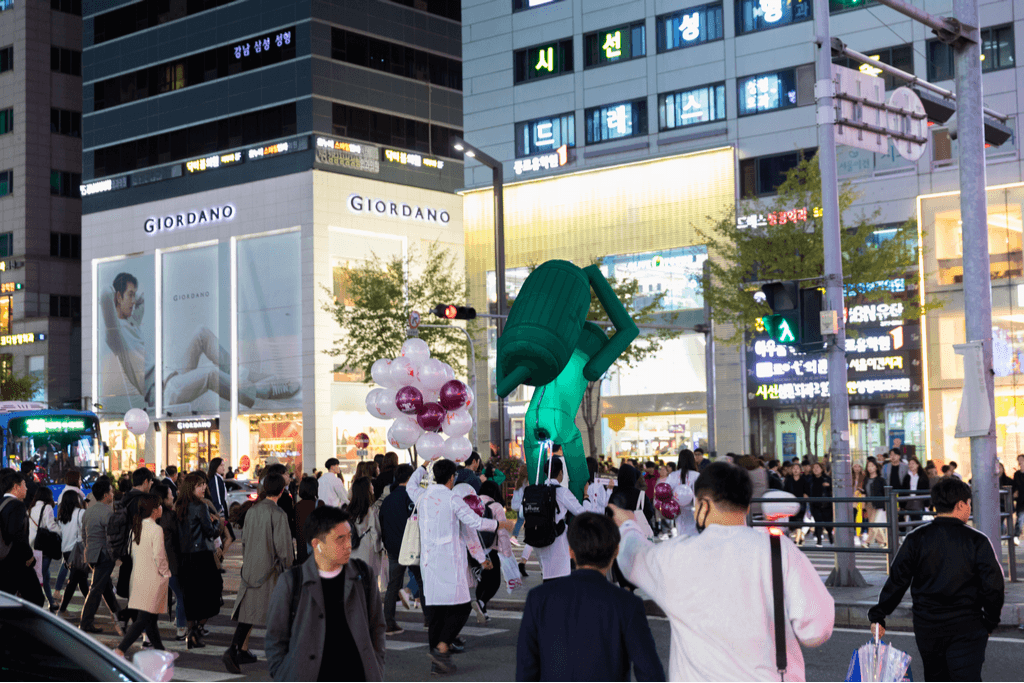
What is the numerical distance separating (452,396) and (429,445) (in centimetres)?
73

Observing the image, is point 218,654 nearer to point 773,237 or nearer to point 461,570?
point 461,570

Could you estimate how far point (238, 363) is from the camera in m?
53.2

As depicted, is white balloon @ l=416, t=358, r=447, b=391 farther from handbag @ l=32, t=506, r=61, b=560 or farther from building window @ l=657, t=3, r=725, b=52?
building window @ l=657, t=3, r=725, b=52

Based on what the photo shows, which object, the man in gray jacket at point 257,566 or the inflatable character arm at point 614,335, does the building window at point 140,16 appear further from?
the man in gray jacket at point 257,566

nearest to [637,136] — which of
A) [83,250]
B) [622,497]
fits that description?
[83,250]

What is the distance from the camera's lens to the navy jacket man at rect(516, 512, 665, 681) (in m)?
4.31

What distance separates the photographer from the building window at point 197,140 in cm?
5181

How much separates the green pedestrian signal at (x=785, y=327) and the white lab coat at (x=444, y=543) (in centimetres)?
591

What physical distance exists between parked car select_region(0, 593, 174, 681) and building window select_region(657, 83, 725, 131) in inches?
1534

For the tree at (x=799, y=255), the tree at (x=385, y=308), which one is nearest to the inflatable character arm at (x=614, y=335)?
the tree at (x=799, y=255)

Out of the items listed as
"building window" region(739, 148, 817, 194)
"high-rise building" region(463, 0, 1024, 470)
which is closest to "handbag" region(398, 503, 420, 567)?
"high-rise building" region(463, 0, 1024, 470)

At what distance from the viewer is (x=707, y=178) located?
42375 millimetres

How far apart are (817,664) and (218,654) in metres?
5.73

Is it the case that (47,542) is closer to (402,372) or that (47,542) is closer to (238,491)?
(402,372)
